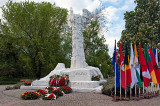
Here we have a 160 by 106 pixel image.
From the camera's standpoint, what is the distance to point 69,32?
3238cm

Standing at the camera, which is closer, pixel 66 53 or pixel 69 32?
pixel 66 53

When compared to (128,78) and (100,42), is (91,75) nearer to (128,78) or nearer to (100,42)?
(128,78)

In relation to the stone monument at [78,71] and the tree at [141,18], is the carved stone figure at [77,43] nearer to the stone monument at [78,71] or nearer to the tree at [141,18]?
the stone monument at [78,71]

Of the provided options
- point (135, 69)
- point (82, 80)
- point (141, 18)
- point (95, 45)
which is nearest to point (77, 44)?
point (82, 80)

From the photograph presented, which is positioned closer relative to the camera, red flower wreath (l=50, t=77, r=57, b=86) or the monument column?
red flower wreath (l=50, t=77, r=57, b=86)

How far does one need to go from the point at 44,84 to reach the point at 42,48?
37.4 ft

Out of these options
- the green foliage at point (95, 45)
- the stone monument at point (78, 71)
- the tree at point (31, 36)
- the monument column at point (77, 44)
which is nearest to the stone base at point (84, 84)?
the stone monument at point (78, 71)

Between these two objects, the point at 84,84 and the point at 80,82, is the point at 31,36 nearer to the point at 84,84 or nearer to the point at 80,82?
the point at 80,82

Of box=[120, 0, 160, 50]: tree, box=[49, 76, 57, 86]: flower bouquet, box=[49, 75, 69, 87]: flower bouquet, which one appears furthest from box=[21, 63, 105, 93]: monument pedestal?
box=[120, 0, 160, 50]: tree

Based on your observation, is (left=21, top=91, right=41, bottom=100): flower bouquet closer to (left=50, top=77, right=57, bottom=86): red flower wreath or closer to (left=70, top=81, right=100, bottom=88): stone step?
(left=50, top=77, right=57, bottom=86): red flower wreath

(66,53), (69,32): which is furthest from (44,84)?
(69,32)

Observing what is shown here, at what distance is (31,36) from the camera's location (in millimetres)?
26328

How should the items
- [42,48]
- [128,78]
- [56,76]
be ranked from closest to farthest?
[128,78], [56,76], [42,48]

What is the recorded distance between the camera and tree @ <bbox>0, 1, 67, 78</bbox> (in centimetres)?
2517
